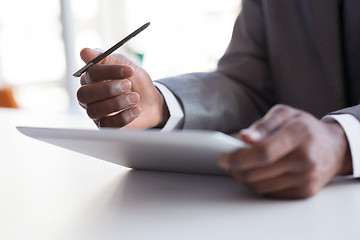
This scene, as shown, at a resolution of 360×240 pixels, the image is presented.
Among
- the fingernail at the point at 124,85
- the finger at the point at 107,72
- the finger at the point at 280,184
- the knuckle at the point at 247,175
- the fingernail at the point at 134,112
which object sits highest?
the finger at the point at 107,72

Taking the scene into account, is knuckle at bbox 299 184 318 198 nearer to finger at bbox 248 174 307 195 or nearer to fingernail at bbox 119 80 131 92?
finger at bbox 248 174 307 195

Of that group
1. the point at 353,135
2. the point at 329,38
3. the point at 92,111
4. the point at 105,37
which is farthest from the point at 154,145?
the point at 105,37

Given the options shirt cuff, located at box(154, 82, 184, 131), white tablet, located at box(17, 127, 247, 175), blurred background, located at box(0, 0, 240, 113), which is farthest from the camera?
blurred background, located at box(0, 0, 240, 113)

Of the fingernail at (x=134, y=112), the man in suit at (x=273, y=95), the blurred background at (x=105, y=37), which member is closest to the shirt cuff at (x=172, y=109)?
the man in suit at (x=273, y=95)

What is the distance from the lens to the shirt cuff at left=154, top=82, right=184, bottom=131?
890 millimetres

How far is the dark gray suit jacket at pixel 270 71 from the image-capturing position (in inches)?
37.6

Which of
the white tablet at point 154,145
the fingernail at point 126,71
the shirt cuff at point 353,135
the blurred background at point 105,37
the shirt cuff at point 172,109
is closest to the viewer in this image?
the white tablet at point 154,145

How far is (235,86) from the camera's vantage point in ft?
3.52

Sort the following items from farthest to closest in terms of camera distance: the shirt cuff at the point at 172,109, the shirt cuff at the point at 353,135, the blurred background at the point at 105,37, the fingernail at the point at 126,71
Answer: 1. the blurred background at the point at 105,37
2. the shirt cuff at the point at 172,109
3. the fingernail at the point at 126,71
4. the shirt cuff at the point at 353,135

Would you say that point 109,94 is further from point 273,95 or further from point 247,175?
point 273,95

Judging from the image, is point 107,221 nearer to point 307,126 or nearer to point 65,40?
point 307,126

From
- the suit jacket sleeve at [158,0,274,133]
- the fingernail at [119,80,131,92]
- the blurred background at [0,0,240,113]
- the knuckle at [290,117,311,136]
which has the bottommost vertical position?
the blurred background at [0,0,240,113]

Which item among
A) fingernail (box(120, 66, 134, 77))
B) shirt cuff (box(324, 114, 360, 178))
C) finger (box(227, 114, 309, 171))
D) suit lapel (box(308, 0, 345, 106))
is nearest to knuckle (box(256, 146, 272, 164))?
finger (box(227, 114, 309, 171))

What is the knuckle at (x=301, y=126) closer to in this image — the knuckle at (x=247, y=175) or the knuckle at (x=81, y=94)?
the knuckle at (x=247, y=175)
